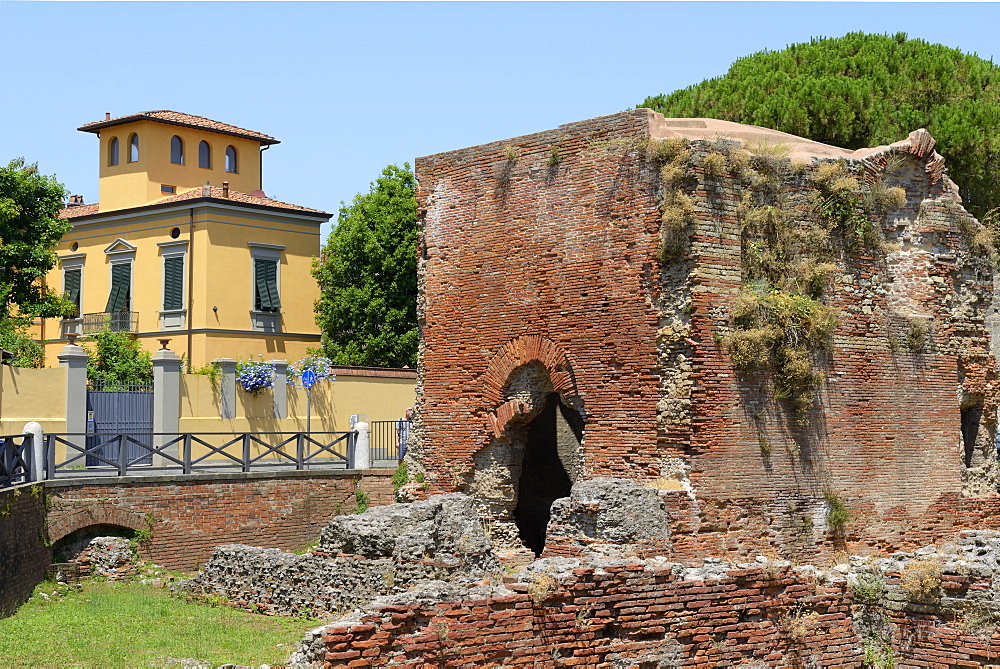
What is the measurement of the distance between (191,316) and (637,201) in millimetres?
22142

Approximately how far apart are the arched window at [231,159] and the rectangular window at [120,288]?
5.80 m

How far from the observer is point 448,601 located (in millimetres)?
9477

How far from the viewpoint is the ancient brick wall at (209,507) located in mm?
15664

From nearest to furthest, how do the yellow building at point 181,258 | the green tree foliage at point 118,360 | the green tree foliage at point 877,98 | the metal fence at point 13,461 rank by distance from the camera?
the metal fence at point 13,461 < the green tree foliage at point 877,98 < the green tree foliage at point 118,360 < the yellow building at point 181,258

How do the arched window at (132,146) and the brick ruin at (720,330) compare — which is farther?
the arched window at (132,146)

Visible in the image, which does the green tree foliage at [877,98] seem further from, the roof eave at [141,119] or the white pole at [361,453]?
the roof eave at [141,119]

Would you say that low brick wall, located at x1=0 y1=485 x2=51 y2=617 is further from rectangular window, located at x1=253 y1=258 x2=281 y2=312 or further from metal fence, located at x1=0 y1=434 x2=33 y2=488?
rectangular window, located at x1=253 y1=258 x2=281 y2=312

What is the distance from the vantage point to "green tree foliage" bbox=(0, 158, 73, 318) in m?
27.8


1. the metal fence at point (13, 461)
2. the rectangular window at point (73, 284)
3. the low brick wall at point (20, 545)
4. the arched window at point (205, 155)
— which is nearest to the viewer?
the low brick wall at point (20, 545)

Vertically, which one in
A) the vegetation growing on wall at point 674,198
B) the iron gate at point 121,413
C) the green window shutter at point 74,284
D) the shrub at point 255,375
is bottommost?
the iron gate at point 121,413

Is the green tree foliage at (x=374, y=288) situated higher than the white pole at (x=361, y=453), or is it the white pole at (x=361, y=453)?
the green tree foliage at (x=374, y=288)

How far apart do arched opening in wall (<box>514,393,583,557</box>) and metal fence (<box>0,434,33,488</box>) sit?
21.4 ft

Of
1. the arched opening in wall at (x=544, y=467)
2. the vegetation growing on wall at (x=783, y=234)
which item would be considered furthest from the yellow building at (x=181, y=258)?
the vegetation growing on wall at (x=783, y=234)

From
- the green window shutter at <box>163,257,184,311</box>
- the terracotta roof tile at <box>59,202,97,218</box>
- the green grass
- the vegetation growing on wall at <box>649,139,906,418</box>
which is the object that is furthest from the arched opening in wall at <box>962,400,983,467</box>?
the terracotta roof tile at <box>59,202,97,218</box>
